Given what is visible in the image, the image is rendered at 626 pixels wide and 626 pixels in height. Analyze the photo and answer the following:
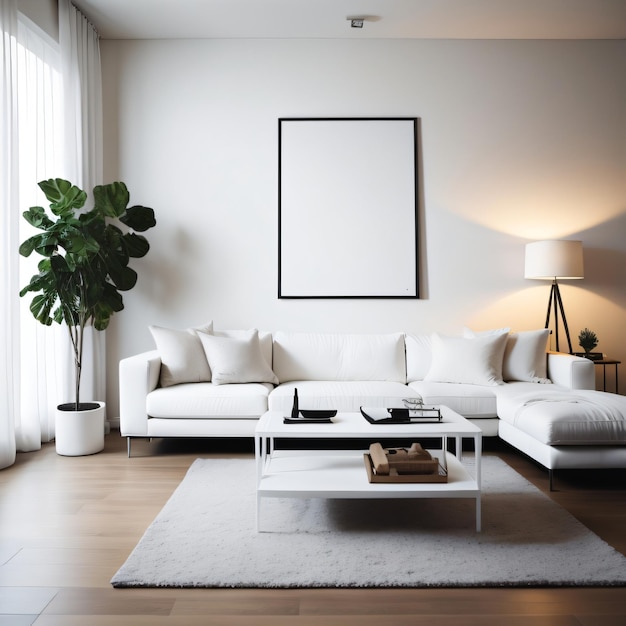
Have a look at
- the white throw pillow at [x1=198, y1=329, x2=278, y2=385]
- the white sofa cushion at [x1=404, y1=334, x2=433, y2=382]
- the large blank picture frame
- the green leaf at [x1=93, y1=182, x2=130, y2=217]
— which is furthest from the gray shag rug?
the green leaf at [x1=93, y1=182, x2=130, y2=217]

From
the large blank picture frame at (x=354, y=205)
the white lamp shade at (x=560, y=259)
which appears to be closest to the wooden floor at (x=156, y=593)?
the white lamp shade at (x=560, y=259)

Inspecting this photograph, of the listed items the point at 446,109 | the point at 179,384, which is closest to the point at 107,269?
the point at 179,384

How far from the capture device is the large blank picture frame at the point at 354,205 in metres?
5.00

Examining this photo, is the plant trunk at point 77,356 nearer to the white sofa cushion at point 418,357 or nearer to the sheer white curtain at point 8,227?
the sheer white curtain at point 8,227

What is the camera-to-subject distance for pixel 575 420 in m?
3.21

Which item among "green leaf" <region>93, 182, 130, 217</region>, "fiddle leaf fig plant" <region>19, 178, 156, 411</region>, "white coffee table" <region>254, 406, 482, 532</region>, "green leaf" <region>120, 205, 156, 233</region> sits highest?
"green leaf" <region>93, 182, 130, 217</region>

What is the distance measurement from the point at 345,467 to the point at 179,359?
1.79m

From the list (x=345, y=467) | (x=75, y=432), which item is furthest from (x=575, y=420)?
(x=75, y=432)

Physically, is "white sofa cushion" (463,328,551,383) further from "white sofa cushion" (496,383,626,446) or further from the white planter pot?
the white planter pot

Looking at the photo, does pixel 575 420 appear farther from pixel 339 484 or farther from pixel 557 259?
pixel 557 259

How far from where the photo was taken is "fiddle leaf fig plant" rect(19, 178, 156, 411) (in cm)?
407

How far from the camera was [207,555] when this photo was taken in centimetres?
244

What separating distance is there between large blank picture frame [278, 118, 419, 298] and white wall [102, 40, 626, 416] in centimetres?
10

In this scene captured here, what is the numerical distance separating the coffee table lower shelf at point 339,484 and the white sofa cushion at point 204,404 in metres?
0.94
